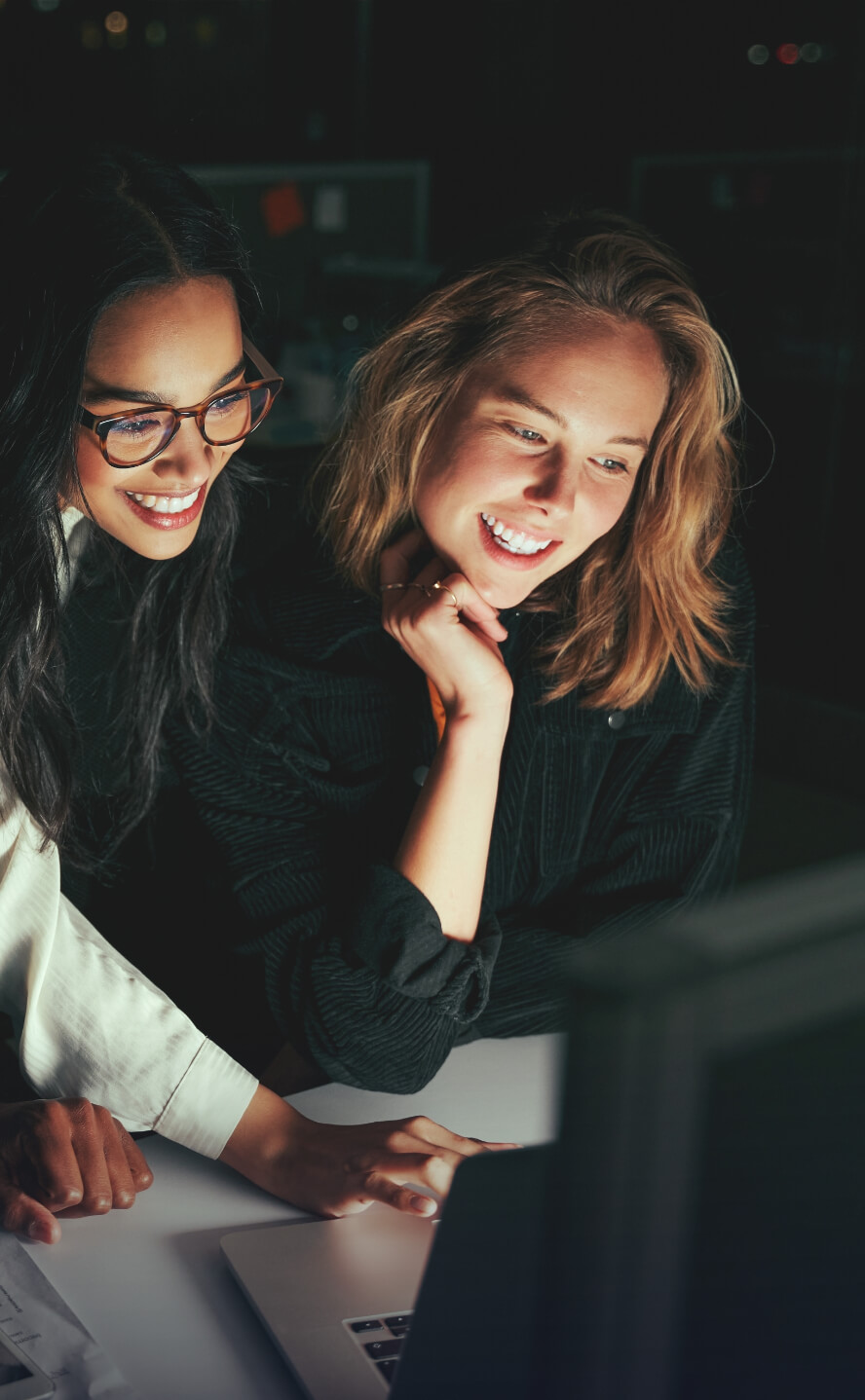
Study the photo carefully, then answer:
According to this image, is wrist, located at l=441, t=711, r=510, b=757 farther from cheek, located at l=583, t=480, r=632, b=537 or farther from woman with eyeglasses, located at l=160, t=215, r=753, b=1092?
cheek, located at l=583, t=480, r=632, b=537

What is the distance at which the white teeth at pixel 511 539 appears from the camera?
4.24ft

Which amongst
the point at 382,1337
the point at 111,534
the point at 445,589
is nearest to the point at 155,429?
the point at 111,534

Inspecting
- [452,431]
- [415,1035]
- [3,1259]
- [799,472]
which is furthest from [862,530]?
[3,1259]

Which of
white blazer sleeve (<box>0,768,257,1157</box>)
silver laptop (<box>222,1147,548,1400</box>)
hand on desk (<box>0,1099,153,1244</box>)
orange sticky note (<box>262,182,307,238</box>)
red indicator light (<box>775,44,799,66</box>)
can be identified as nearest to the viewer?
silver laptop (<box>222,1147,548,1400</box>)

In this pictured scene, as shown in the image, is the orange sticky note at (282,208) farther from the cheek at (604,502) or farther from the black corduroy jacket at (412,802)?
the cheek at (604,502)

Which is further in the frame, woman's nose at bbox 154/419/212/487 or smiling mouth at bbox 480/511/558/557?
smiling mouth at bbox 480/511/558/557

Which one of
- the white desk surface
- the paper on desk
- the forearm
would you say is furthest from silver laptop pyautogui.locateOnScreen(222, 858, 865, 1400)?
the forearm

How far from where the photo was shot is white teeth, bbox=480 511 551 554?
4.24ft

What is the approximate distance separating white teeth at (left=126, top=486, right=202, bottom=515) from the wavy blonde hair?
27cm

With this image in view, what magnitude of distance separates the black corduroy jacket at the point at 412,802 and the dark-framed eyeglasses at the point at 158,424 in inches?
11.0

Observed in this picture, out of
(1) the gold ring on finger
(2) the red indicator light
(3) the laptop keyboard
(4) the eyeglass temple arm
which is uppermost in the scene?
(2) the red indicator light

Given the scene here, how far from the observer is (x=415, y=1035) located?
1.13 metres

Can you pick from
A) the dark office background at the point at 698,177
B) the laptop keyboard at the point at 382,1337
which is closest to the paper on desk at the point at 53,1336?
the laptop keyboard at the point at 382,1337

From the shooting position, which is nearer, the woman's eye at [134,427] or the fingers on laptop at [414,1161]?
the fingers on laptop at [414,1161]
